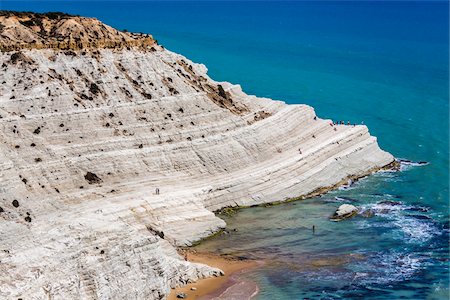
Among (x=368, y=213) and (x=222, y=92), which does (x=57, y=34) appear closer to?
(x=222, y=92)

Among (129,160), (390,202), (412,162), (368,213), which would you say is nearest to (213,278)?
(129,160)

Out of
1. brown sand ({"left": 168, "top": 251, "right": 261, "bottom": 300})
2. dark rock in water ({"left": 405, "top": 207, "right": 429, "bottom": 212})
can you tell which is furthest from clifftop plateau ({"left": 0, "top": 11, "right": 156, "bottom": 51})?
dark rock in water ({"left": 405, "top": 207, "right": 429, "bottom": 212})

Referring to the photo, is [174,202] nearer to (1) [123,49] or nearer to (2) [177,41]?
(1) [123,49]

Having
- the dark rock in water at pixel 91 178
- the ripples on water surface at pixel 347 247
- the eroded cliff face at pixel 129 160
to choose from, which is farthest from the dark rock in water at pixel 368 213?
the dark rock in water at pixel 91 178

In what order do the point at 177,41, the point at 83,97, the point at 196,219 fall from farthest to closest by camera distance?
the point at 177,41
the point at 83,97
the point at 196,219

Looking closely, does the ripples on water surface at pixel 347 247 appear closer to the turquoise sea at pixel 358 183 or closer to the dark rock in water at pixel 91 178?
the turquoise sea at pixel 358 183

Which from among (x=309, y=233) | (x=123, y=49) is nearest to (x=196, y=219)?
(x=309, y=233)

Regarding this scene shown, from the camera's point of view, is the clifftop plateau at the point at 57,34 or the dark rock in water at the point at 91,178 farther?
the clifftop plateau at the point at 57,34
